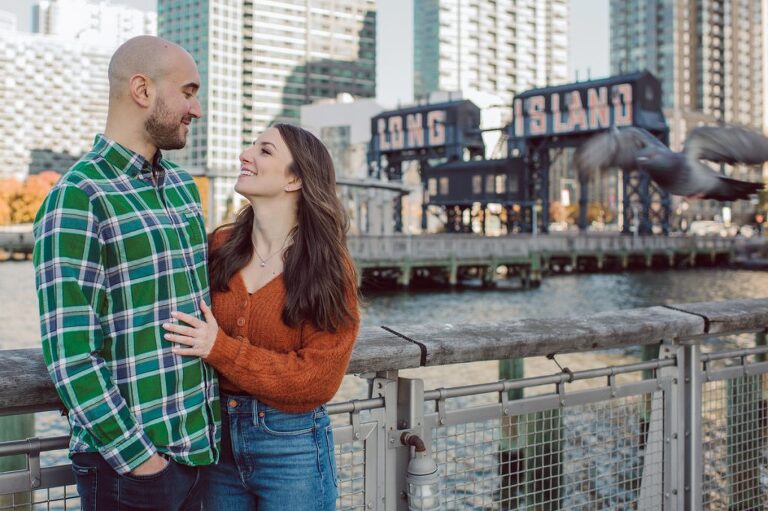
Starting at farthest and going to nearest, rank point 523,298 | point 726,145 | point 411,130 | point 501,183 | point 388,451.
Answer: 1. point 411,130
2. point 501,183
3. point 523,298
4. point 726,145
5. point 388,451

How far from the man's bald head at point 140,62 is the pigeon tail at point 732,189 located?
18.7ft

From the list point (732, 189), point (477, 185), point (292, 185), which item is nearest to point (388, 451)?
point (292, 185)

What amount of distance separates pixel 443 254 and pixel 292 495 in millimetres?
50604

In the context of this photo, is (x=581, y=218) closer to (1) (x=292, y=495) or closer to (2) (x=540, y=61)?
(1) (x=292, y=495)

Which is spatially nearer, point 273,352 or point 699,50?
point 273,352

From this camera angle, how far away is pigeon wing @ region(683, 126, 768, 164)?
6695mm

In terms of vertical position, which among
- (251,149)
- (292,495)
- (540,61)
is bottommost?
(292,495)

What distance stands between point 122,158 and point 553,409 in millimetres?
2192

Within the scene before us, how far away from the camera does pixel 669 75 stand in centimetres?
15750

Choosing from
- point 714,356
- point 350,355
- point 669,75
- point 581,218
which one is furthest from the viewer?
point 669,75

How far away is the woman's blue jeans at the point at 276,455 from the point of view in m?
2.70

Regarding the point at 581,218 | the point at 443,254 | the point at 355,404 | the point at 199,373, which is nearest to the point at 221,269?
the point at 199,373

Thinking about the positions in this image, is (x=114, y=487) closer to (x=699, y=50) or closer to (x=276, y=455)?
(x=276, y=455)

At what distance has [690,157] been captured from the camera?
7.47m
